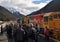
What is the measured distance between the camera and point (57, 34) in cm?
2475

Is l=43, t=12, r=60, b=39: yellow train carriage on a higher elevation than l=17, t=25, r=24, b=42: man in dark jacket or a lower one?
higher

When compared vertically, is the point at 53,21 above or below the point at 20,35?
above

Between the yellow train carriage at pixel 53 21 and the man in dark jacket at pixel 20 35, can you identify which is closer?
the man in dark jacket at pixel 20 35

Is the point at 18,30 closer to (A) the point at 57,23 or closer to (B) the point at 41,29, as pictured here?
(A) the point at 57,23

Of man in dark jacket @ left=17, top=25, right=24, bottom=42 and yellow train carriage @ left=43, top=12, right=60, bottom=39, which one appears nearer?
man in dark jacket @ left=17, top=25, right=24, bottom=42

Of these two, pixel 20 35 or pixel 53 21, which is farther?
pixel 53 21

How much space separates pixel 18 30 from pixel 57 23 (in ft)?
51.8

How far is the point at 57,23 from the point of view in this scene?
28281mm

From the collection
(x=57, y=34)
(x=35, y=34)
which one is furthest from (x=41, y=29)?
(x=35, y=34)

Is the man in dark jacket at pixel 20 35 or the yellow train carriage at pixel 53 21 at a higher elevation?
the yellow train carriage at pixel 53 21

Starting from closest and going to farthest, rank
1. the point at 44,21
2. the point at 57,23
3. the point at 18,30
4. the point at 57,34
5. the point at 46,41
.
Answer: the point at 18,30, the point at 46,41, the point at 57,34, the point at 57,23, the point at 44,21

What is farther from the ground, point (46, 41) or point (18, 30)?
point (18, 30)

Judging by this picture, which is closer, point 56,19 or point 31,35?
point 31,35

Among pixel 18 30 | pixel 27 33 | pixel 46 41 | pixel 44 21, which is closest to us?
pixel 18 30
